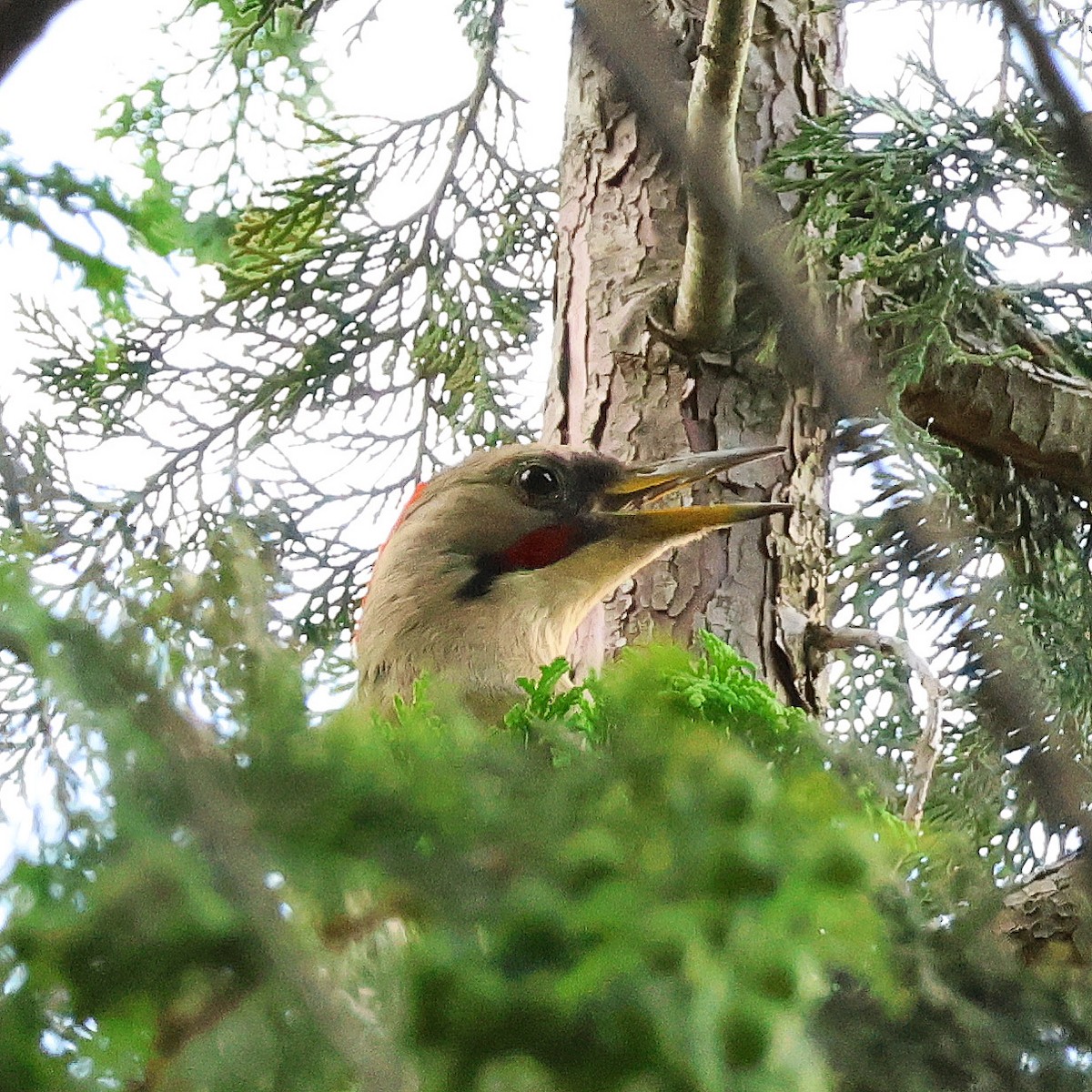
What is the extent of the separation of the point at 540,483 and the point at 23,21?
60.7 inches

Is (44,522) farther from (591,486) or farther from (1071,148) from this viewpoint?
(1071,148)

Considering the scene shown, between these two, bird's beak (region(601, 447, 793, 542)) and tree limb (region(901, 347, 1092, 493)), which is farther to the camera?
tree limb (region(901, 347, 1092, 493))

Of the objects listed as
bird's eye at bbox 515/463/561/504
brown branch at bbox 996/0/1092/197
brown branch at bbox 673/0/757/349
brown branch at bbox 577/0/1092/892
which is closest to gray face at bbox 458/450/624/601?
bird's eye at bbox 515/463/561/504

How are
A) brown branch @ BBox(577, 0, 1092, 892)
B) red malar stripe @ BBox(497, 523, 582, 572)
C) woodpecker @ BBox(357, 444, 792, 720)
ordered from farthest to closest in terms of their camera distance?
red malar stripe @ BBox(497, 523, 582, 572) < woodpecker @ BBox(357, 444, 792, 720) < brown branch @ BBox(577, 0, 1092, 892)

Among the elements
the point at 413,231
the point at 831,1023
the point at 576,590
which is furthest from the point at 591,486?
the point at 831,1023

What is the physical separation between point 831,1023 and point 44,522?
65.0 inches

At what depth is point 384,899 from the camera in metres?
0.56

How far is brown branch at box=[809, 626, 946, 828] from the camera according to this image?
162 centimetres

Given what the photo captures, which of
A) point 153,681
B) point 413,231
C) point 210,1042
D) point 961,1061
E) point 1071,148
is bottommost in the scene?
point 961,1061

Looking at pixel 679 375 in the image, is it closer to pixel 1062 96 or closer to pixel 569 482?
pixel 569 482

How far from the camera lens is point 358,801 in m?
0.55

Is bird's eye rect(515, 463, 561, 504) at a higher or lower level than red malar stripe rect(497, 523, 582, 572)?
higher

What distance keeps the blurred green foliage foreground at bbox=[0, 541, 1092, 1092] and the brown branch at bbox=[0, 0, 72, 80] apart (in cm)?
20

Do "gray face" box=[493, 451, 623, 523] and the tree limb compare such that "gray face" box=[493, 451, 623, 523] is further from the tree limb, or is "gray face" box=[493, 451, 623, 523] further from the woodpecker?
the tree limb
